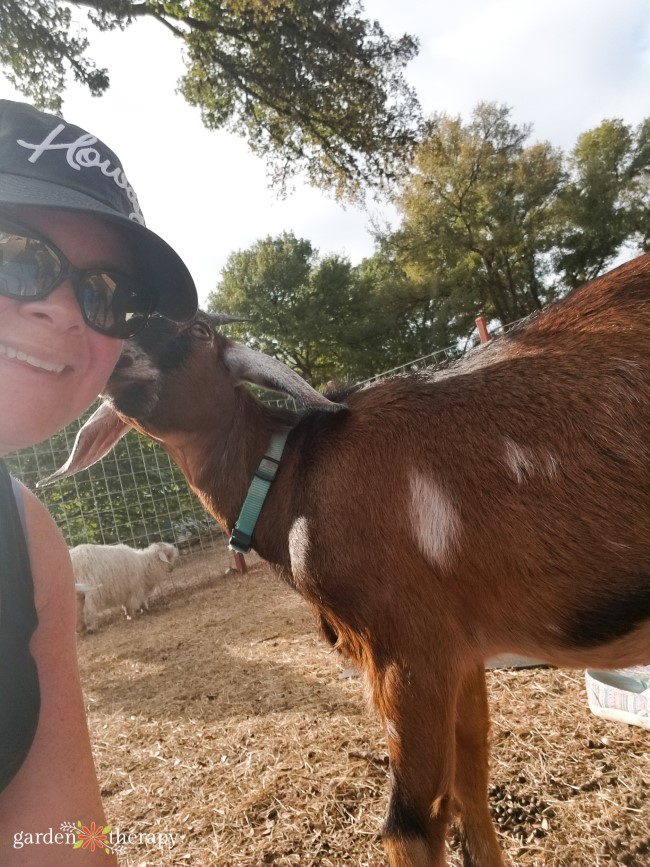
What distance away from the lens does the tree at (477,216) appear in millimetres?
25312

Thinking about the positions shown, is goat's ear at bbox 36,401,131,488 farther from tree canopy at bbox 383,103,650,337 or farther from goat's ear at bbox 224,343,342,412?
tree canopy at bbox 383,103,650,337

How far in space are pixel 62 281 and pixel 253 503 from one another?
45.8 inches

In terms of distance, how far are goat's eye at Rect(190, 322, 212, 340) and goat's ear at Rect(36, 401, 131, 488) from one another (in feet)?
2.10

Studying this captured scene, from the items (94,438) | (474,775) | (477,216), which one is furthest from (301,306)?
(474,775)

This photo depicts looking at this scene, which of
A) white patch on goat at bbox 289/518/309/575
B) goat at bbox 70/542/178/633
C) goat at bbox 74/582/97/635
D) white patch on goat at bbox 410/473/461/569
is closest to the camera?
white patch on goat at bbox 410/473/461/569

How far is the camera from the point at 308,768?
2.58m

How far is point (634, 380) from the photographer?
1591 mm

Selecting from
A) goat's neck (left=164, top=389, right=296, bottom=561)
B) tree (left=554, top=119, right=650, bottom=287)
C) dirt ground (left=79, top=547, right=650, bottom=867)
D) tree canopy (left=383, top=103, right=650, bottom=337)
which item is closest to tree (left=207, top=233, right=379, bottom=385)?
tree canopy (left=383, top=103, right=650, bottom=337)

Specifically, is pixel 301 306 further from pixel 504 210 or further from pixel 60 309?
pixel 60 309

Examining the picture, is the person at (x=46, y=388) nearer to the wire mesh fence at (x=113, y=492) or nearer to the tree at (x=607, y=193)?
the wire mesh fence at (x=113, y=492)

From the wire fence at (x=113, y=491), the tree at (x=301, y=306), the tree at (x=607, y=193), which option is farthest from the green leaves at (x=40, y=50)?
the tree at (x=607, y=193)

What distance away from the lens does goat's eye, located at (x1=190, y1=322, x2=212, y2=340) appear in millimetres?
2297

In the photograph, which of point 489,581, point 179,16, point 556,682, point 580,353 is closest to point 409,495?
point 489,581

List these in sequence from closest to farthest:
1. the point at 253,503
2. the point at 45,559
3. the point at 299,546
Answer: the point at 45,559
the point at 299,546
the point at 253,503
